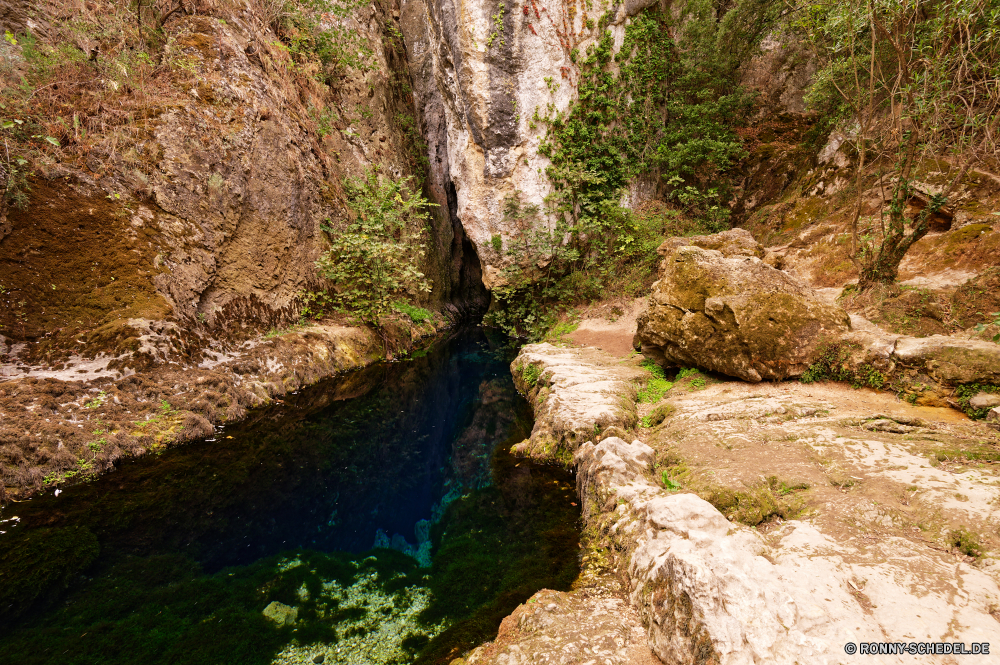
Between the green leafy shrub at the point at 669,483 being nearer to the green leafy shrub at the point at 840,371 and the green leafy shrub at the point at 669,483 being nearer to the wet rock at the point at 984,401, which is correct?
the green leafy shrub at the point at 840,371

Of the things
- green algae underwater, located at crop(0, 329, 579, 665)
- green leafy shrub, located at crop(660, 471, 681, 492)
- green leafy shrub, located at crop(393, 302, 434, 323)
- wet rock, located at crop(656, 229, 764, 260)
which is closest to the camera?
green algae underwater, located at crop(0, 329, 579, 665)

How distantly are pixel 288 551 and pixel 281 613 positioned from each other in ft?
3.53

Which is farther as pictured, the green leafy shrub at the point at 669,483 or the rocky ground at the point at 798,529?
the green leafy shrub at the point at 669,483

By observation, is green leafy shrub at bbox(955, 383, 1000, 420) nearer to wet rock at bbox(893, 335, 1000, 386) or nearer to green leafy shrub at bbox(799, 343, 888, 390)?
wet rock at bbox(893, 335, 1000, 386)

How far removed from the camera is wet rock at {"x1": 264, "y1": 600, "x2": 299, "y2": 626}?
11.2 ft

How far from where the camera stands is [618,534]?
3689 mm

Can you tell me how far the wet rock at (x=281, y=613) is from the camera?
343 centimetres

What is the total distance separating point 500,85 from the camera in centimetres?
1423

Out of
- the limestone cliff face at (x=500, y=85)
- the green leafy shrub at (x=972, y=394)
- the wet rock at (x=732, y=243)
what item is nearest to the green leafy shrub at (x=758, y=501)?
the green leafy shrub at (x=972, y=394)

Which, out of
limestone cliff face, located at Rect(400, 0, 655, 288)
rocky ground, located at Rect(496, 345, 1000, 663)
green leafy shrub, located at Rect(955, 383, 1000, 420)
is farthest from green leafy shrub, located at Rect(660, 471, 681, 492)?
limestone cliff face, located at Rect(400, 0, 655, 288)

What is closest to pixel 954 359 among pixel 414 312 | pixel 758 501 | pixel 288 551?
pixel 758 501

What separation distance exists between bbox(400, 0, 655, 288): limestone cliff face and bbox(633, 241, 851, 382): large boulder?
8875 mm

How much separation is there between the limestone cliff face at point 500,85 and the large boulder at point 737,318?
8.87 m

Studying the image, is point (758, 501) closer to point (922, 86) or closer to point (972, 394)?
point (972, 394)
